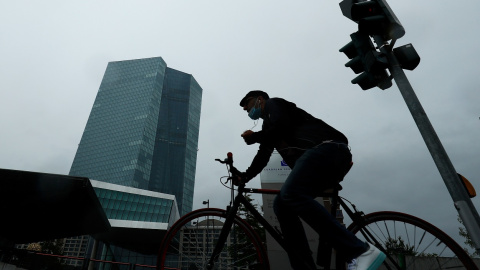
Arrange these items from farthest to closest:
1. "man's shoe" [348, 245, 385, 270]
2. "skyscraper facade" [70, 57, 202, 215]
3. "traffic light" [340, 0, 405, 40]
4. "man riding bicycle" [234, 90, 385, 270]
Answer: "skyscraper facade" [70, 57, 202, 215]
"traffic light" [340, 0, 405, 40]
"man riding bicycle" [234, 90, 385, 270]
"man's shoe" [348, 245, 385, 270]

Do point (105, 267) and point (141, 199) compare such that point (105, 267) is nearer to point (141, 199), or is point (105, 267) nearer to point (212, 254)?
point (212, 254)

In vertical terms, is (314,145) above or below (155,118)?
below

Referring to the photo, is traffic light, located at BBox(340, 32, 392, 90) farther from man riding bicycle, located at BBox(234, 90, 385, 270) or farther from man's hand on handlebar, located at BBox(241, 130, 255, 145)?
man's hand on handlebar, located at BBox(241, 130, 255, 145)

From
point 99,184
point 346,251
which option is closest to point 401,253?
point 346,251

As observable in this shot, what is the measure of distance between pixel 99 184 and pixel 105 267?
133 feet

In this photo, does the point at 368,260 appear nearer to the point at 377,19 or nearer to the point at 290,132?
the point at 290,132

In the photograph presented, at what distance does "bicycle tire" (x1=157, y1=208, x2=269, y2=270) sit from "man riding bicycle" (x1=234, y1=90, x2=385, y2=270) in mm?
366

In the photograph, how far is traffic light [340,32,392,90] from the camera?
3.53 metres

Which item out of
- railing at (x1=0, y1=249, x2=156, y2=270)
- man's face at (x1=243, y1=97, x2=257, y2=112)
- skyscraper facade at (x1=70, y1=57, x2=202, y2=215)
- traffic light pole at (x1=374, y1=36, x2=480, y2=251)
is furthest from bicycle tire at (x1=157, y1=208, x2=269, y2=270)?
skyscraper facade at (x1=70, y1=57, x2=202, y2=215)

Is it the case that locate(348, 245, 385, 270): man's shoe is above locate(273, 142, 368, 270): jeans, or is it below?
below

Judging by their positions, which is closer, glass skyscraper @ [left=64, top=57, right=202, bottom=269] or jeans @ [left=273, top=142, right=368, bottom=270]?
jeans @ [left=273, top=142, right=368, bottom=270]

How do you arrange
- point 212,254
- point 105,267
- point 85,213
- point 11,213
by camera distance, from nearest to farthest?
point 212,254 → point 105,267 → point 11,213 → point 85,213

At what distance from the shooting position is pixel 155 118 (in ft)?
396

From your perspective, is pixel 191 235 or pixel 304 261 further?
pixel 191 235
